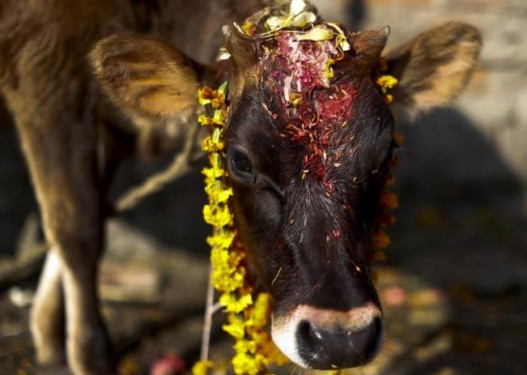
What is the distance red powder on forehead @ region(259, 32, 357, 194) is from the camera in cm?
296

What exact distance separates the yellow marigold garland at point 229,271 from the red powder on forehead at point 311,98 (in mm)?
271

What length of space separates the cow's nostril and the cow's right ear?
106 cm

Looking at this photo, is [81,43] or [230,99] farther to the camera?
[81,43]

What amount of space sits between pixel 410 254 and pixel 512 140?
42.9 inches

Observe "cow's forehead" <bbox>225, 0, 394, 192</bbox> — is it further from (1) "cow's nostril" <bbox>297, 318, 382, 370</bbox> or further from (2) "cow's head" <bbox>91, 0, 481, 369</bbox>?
(1) "cow's nostril" <bbox>297, 318, 382, 370</bbox>

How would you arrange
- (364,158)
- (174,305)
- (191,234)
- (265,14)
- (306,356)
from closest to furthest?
1. (306,356)
2. (364,158)
3. (265,14)
4. (174,305)
5. (191,234)

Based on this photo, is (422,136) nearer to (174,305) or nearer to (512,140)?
(512,140)

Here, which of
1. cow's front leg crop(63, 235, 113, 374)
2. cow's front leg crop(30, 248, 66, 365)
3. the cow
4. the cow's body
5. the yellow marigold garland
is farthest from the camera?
cow's front leg crop(30, 248, 66, 365)

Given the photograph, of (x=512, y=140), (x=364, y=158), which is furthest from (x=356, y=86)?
(x=512, y=140)

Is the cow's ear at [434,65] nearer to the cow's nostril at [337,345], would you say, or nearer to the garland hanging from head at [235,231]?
the garland hanging from head at [235,231]

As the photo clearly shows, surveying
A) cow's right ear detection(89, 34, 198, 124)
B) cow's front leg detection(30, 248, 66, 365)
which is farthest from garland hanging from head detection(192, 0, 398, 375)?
cow's front leg detection(30, 248, 66, 365)

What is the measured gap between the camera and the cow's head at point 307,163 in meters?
2.82

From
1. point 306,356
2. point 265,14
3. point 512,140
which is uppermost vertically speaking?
point 265,14

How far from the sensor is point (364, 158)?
3.04 metres
